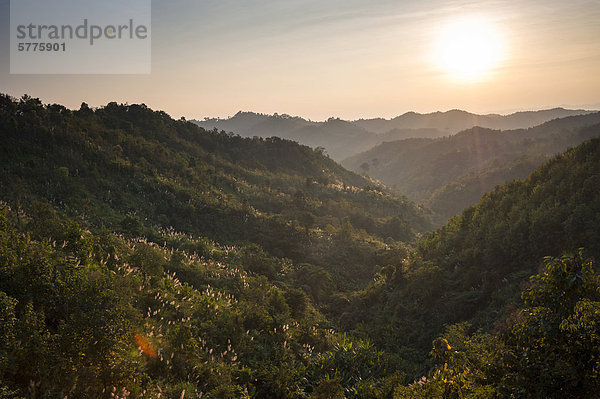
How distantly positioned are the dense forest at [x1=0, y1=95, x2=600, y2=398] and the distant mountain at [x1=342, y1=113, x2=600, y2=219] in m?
39.1

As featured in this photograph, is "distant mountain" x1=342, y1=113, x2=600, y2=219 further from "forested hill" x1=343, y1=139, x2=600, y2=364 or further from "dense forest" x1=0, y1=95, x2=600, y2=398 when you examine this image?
"forested hill" x1=343, y1=139, x2=600, y2=364

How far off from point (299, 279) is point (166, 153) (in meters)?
20.7

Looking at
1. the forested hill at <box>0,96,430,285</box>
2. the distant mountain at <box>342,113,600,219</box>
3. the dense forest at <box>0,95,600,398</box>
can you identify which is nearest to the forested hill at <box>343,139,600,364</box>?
the dense forest at <box>0,95,600,398</box>

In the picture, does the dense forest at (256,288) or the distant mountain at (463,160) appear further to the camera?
the distant mountain at (463,160)

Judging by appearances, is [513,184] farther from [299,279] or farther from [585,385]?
[585,385]

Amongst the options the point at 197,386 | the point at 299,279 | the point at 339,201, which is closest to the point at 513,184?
the point at 299,279

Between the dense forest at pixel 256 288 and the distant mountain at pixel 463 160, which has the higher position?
the distant mountain at pixel 463 160

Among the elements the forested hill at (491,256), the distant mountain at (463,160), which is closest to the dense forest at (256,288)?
the forested hill at (491,256)

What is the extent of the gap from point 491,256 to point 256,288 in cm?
997

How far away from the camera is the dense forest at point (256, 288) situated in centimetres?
535

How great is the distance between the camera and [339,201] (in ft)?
130

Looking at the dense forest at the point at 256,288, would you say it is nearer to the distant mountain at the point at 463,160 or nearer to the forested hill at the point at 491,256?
the forested hill at the point at 491,256

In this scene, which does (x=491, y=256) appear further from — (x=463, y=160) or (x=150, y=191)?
(x=463, y=160)

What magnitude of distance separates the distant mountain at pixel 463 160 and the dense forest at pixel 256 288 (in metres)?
39.1
